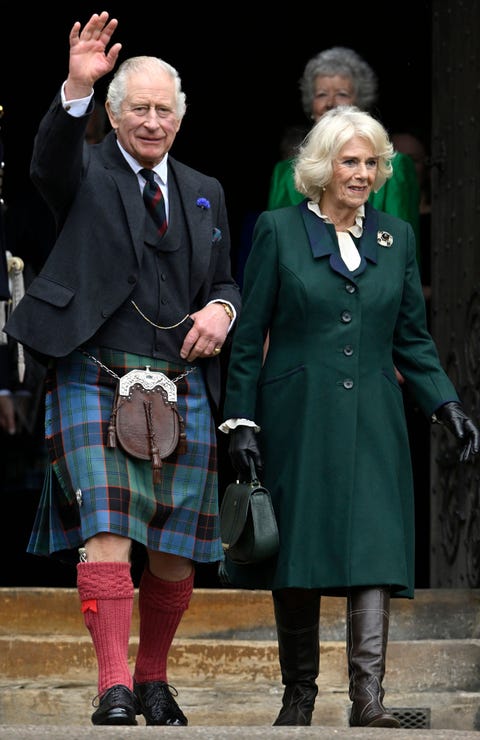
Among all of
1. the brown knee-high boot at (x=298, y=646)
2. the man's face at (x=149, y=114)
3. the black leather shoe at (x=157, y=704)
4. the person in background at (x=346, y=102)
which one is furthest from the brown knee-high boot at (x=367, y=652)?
the person in background at (x=346, y=102)

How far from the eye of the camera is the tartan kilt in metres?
5.54

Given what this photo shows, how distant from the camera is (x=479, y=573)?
24.9ft

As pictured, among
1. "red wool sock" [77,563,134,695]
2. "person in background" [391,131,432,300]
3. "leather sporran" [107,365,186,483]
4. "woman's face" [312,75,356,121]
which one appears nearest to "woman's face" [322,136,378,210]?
"leather sporran" [107,365,186,483]

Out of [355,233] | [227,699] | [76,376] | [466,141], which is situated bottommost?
[227,699]

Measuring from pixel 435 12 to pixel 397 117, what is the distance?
1.79m

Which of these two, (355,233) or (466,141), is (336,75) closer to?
(466,141)

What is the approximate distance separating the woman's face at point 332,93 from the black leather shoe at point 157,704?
2736 millimetres

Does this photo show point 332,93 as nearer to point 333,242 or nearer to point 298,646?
point 333,242

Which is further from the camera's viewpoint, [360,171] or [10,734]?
[360,171]

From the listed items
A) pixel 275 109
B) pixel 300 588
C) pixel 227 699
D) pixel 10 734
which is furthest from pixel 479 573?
pixel 275 109

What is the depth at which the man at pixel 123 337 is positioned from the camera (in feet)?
18.0

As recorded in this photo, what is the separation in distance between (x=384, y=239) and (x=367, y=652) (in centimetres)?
129

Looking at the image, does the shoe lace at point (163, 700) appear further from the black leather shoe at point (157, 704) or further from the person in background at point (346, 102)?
the person in background at point (346, 102)

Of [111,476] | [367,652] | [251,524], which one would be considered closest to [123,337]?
[111,476]
